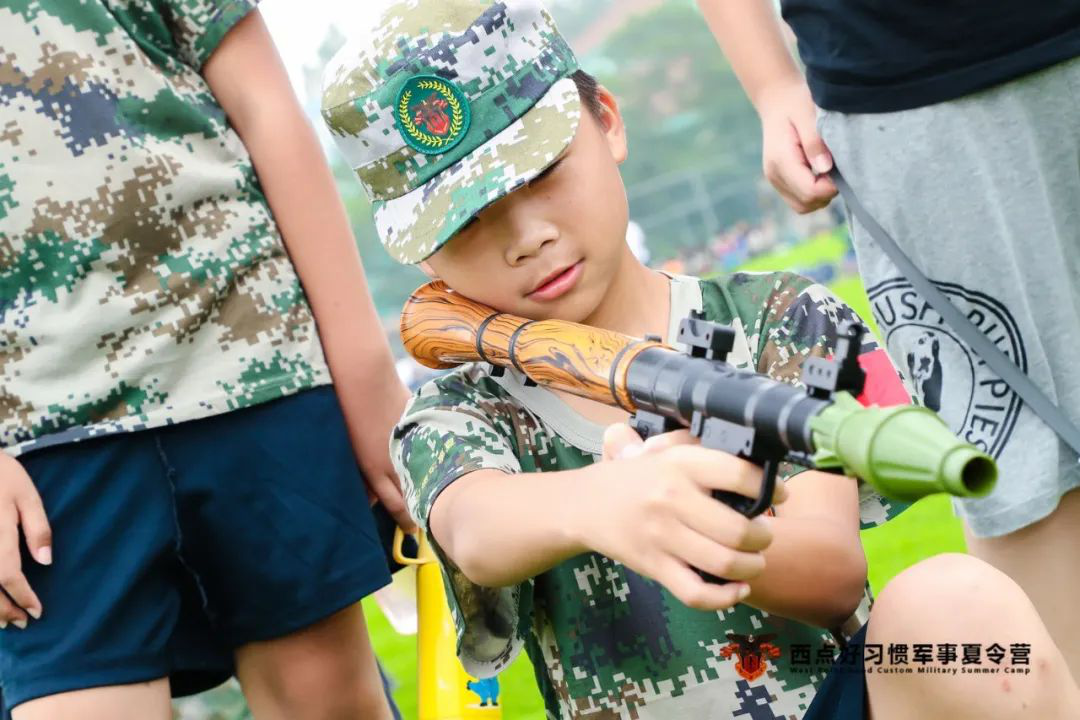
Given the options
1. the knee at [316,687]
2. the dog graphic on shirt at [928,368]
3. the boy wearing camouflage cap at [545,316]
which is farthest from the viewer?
the knee at [316,687]

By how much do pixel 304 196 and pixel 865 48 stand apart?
1.14 m

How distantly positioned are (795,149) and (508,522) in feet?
2.92

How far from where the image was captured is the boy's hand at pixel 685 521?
4.56 ft

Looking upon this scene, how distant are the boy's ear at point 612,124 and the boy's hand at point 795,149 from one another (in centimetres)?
23

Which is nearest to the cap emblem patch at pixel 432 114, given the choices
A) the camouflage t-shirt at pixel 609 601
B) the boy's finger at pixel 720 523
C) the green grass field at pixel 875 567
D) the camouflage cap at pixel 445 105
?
the camouflage cap at pixel 445 105

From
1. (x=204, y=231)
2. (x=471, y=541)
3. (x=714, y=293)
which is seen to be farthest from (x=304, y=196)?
(x=471, y=541)

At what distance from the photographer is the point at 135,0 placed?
97.0 inches

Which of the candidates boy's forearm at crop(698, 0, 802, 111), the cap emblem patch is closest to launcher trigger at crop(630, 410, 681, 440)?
the cap emblem patch

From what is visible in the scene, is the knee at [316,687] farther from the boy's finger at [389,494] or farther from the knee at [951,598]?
the knee at [951,598]

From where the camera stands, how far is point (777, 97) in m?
2.32

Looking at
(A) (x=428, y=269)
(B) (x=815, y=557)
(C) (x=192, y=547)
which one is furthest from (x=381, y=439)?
(B) (x=815, y=557)

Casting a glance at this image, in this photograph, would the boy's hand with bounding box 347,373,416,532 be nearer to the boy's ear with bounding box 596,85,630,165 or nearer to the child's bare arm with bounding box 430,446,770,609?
the boy's ear with bounding box 596,85,630,165

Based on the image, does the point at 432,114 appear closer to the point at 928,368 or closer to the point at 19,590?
the point at 928,368

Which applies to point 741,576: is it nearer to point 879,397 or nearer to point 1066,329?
point 879,397
